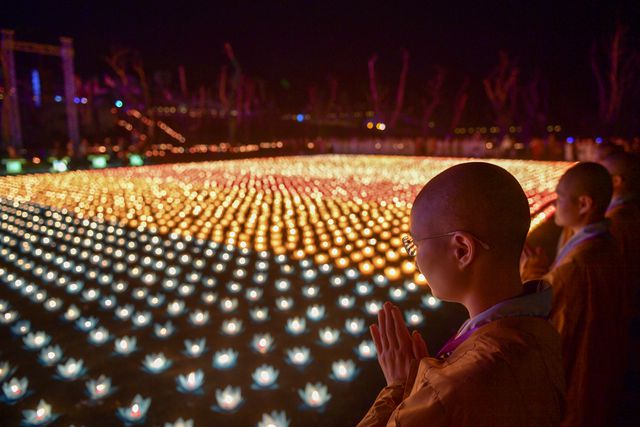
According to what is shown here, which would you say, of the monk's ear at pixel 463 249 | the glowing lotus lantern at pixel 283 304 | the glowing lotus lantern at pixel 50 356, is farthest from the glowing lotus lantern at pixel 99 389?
the monk's ear at pixel 463 249

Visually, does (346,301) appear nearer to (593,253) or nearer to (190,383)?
(190,383)

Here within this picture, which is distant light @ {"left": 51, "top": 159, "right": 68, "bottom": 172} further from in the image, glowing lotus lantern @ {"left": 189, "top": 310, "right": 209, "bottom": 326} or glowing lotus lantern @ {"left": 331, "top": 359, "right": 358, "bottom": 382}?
glowing lotus lantern @ {"left": 331, "top": 359, "right": 358, "bottom": 382}

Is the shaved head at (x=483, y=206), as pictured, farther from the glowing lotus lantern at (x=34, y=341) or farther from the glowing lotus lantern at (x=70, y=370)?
the glowing lotus lantern at (x=34, y=341)

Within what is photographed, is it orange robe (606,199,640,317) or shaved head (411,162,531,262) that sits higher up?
shaved head (411,162,531,262)

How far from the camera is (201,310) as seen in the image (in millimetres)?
4082

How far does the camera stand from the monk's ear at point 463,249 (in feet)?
3.93

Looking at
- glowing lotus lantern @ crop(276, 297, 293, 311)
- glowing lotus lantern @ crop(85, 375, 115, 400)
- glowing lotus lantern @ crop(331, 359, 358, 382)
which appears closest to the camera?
glowing lotus lantern @ crop(85, 375, 115, 400)

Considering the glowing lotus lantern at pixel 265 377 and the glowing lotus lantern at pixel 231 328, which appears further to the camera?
the glowing lotus lantern at pixel 231 328

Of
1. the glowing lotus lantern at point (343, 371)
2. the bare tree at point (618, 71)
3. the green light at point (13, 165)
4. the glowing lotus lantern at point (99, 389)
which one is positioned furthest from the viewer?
the bare tree at point (618, 71)

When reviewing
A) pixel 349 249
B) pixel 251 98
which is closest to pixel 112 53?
pixel 251 98

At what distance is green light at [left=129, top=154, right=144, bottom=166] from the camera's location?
60.6ft

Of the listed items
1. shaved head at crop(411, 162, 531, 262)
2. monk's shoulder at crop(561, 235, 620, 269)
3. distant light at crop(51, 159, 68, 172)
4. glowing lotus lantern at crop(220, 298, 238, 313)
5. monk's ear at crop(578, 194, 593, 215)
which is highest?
shaved head at crop(411, 162, 531, 262)

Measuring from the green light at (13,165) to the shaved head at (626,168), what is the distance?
16.9 m

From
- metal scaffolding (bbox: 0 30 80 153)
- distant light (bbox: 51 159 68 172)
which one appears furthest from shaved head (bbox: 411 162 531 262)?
metal scaffolding (bbox: 0 30 80 153)
